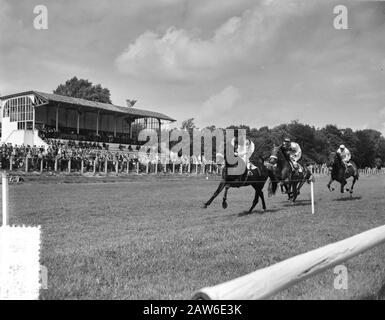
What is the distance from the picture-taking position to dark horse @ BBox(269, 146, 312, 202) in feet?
44.3

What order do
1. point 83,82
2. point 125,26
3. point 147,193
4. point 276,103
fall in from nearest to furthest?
point 125,26 → point 276,103 → point 83,82 → point 147,193

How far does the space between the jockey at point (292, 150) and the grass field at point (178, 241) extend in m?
1.69

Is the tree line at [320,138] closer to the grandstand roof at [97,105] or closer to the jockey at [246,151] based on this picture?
the jockey at [246,151]

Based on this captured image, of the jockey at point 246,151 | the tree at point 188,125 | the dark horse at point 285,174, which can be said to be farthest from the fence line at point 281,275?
the dark horse at point 285,174

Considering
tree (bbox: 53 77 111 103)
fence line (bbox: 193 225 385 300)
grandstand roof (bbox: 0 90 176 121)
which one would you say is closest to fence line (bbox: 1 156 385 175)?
grandstand roof (bbox: 0 90 176 121)

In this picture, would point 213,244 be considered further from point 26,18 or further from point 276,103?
point 26,18

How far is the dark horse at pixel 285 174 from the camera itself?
13488mm

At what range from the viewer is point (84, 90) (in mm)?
10805

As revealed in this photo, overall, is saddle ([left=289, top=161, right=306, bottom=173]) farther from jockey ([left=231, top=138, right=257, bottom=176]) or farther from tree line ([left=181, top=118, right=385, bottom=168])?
jockey ([left=231, top=138, right=257, bottom=176])

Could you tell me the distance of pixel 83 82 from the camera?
35.3 ft

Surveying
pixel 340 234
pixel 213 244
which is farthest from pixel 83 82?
pixel 340 234

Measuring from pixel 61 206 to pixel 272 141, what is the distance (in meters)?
6.33

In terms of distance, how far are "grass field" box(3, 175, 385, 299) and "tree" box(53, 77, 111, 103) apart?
3.10m
